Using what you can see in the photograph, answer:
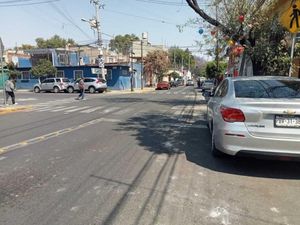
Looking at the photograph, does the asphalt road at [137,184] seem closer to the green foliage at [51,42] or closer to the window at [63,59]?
the window at [63,59]

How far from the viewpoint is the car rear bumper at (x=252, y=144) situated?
5918mm

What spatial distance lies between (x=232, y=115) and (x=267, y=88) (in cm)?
111

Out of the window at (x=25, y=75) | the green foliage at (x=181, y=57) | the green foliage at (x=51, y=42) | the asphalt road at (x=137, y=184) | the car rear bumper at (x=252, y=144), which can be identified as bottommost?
the asphalt road at (x=137, y=184)

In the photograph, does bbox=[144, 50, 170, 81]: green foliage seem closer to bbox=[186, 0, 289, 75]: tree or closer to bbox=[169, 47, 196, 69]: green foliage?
bbox=[186, 0, 289, 75]: tree

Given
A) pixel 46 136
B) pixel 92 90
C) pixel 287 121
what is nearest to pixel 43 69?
pixel 92 90

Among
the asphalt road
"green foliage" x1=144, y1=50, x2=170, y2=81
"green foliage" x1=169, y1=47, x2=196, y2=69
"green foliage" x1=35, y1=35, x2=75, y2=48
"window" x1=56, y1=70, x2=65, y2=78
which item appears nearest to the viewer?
the asphalt road

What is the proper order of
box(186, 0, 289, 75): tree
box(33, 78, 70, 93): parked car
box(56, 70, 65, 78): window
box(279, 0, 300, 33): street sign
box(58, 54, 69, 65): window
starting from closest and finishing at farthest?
box(279, 0, 300, 33): street sign
box(186, 0, 289, 75): tree
box(33, 78, 70, 93): parked car
box(56, 70, 65, 78): window
box(58, 54, 69, 65): window

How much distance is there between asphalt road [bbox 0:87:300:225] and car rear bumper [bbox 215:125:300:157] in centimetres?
46

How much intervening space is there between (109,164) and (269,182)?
2.84 m

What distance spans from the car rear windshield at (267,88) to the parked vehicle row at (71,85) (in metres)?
34.9

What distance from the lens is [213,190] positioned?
5484mm

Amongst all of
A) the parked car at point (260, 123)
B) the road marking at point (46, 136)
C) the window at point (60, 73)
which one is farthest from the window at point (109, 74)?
the parked car at point (260, 123)

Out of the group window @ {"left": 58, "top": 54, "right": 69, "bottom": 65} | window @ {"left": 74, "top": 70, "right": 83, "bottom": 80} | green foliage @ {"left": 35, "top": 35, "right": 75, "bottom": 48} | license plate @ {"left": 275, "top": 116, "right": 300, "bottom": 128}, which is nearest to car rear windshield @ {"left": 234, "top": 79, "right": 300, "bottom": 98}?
license plate @ {"left": 275, "top": 116, "right": 300, "bottom": 128}

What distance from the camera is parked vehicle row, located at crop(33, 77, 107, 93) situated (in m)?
41.4
